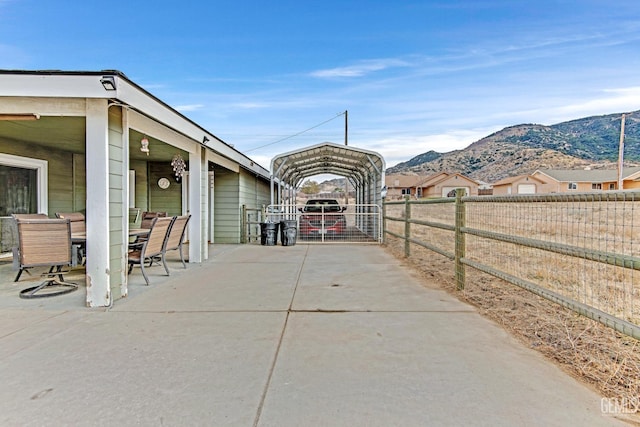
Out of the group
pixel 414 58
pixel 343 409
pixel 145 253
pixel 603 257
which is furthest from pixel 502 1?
pixel 343 409

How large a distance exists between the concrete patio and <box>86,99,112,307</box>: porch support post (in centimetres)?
30

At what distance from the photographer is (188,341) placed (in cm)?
327

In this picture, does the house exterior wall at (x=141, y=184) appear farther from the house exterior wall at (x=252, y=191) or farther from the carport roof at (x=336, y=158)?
the carport roof at (x=336, y=158)

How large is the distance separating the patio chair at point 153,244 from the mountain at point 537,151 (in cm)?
7746

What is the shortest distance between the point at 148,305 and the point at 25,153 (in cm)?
603

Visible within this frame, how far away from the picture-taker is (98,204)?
431 cm

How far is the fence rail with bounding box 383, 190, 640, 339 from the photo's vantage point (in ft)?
8.55

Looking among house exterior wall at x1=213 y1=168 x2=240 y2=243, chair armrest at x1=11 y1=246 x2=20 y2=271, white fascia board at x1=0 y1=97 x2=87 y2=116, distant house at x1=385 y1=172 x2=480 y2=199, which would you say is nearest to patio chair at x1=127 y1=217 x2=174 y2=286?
chair armrest at x1=11 y1=246 x2=20 y2=271

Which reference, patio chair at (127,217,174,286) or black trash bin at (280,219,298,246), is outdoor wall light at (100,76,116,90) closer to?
patio chair at (127,217,174,286)

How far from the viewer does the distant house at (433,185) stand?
49406 millimetres

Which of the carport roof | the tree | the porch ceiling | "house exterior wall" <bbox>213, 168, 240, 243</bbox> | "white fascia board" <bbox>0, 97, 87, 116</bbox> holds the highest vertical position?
the tree

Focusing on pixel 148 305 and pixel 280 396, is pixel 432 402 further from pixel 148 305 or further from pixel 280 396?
pixel 148 305

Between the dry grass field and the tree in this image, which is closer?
the dry grass field

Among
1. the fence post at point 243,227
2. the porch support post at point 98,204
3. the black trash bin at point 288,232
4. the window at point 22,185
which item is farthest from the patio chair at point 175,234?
the fence post at point 243,227
